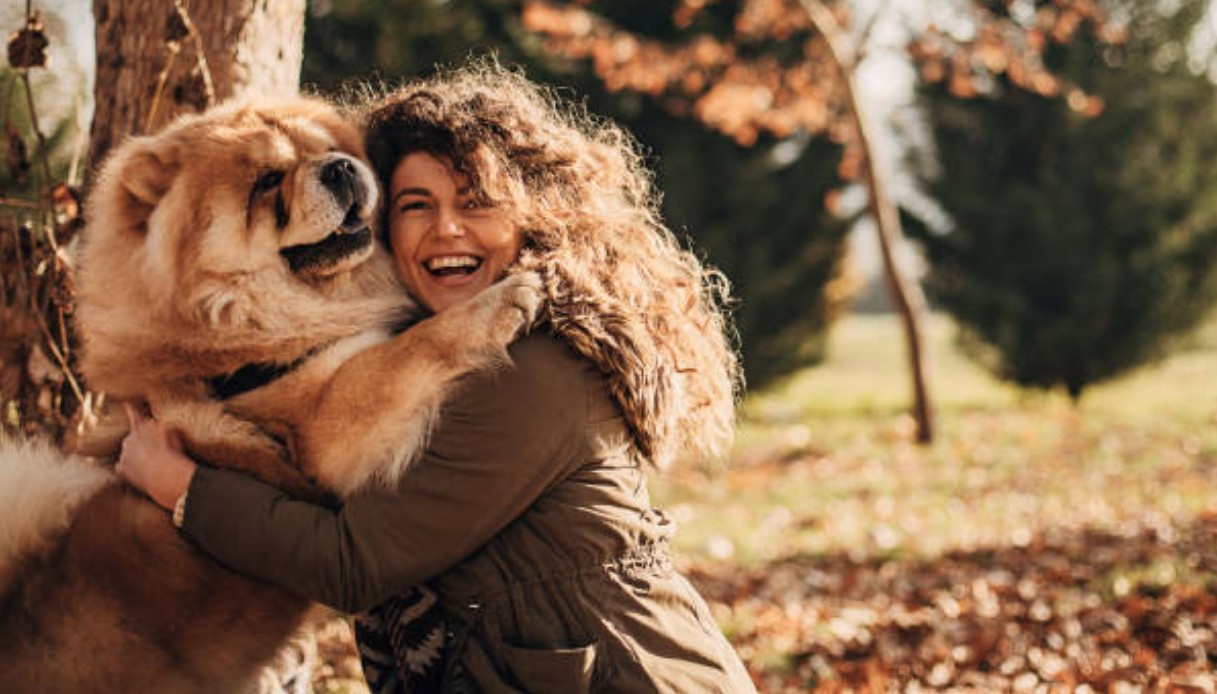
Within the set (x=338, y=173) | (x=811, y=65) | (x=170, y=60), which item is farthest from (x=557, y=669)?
(x=811, y=65)

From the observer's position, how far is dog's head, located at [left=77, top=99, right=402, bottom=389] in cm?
246

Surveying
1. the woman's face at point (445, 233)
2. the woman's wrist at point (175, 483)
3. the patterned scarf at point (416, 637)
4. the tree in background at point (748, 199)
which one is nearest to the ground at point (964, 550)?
the tree in background at point (748, 199)

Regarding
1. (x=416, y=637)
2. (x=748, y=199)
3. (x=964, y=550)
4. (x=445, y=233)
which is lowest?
(x=964, y=550)

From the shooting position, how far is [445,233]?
2395 mm

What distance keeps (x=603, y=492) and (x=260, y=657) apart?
0.81 meters

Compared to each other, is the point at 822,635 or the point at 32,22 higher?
the point at 32,22

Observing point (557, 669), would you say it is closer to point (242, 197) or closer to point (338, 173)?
point (338, 173)

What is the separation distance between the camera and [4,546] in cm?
215

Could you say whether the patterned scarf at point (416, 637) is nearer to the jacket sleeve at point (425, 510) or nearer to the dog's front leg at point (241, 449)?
the jacket sleeve at point (425, 510)

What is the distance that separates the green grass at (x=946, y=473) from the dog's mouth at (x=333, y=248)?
2555 millimetres

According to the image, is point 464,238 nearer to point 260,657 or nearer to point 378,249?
point 378,249

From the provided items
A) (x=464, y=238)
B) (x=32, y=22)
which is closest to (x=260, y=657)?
(x=464, y=238)

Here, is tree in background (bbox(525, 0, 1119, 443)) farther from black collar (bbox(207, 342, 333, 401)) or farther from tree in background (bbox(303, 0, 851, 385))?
black collar (bbox(207, 342, 333, 401))

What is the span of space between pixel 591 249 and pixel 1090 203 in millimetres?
12019
